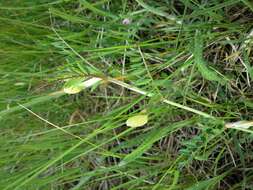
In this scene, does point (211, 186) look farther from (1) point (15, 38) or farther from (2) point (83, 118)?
(1) point (15, 38)

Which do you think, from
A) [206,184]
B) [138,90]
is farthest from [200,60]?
[206,184]

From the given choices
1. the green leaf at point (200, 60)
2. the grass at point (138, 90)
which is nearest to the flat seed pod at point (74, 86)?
the grass at point (138, 90)

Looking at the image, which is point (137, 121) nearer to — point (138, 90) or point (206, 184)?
point (138, 90)

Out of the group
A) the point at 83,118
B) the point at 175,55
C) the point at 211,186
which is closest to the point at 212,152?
the point at 211,186

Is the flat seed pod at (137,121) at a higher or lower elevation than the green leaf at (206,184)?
higher

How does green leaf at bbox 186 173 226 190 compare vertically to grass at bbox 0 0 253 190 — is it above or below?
below

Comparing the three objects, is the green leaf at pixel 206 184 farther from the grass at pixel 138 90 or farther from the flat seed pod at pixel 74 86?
the flat seed pod at pixel 74 86

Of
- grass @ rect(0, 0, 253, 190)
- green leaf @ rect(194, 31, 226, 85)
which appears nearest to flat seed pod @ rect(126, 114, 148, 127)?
grass @ rect(0, 0, 253, 190)

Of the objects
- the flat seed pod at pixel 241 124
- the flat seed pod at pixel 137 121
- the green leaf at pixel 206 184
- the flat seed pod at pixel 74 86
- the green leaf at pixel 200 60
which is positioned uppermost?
the green leaf at pixel 200 60

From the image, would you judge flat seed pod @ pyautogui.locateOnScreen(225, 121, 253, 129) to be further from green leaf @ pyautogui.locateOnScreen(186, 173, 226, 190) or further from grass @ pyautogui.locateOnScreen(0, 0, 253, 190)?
green leaf @ pyautogui.locateOnScreen(186, 173, 226, 190)
